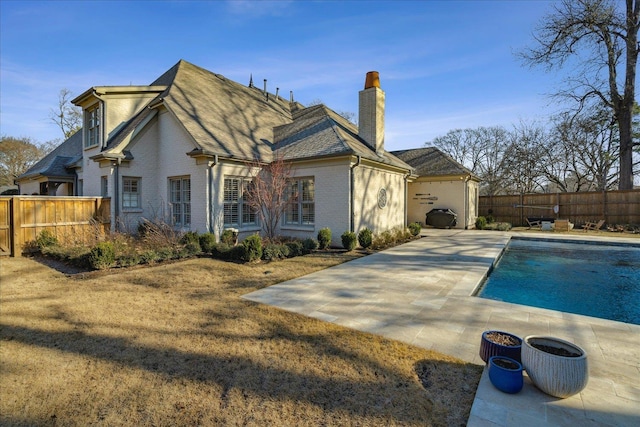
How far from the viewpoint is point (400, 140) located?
120 ft

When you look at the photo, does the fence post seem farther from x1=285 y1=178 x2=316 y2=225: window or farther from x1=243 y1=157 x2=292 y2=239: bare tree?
x1=285 y1=178 x2=316 y2=225: window

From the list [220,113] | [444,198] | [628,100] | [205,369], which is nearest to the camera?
[205,369]

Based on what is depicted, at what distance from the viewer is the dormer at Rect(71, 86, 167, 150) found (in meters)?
12.2

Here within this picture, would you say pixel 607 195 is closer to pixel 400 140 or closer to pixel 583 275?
pixel 583 275

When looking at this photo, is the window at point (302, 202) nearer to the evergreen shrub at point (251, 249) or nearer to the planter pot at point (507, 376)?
the evergreen shrub at point (251, 249)

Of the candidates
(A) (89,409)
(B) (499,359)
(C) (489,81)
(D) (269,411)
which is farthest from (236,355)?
(C) (489,81)

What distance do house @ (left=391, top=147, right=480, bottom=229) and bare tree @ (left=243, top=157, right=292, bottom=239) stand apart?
9.84m

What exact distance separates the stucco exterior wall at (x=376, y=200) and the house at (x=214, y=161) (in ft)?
0.13

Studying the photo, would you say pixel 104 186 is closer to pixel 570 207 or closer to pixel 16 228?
pixel 16 228

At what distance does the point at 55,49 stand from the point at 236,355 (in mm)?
13658

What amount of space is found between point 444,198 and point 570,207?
27.5 ft

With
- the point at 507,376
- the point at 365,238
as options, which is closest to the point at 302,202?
the point at 365,238

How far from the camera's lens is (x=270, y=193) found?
417 inches

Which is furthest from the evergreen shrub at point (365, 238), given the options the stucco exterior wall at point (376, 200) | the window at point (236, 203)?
the window at point (236, 203)
